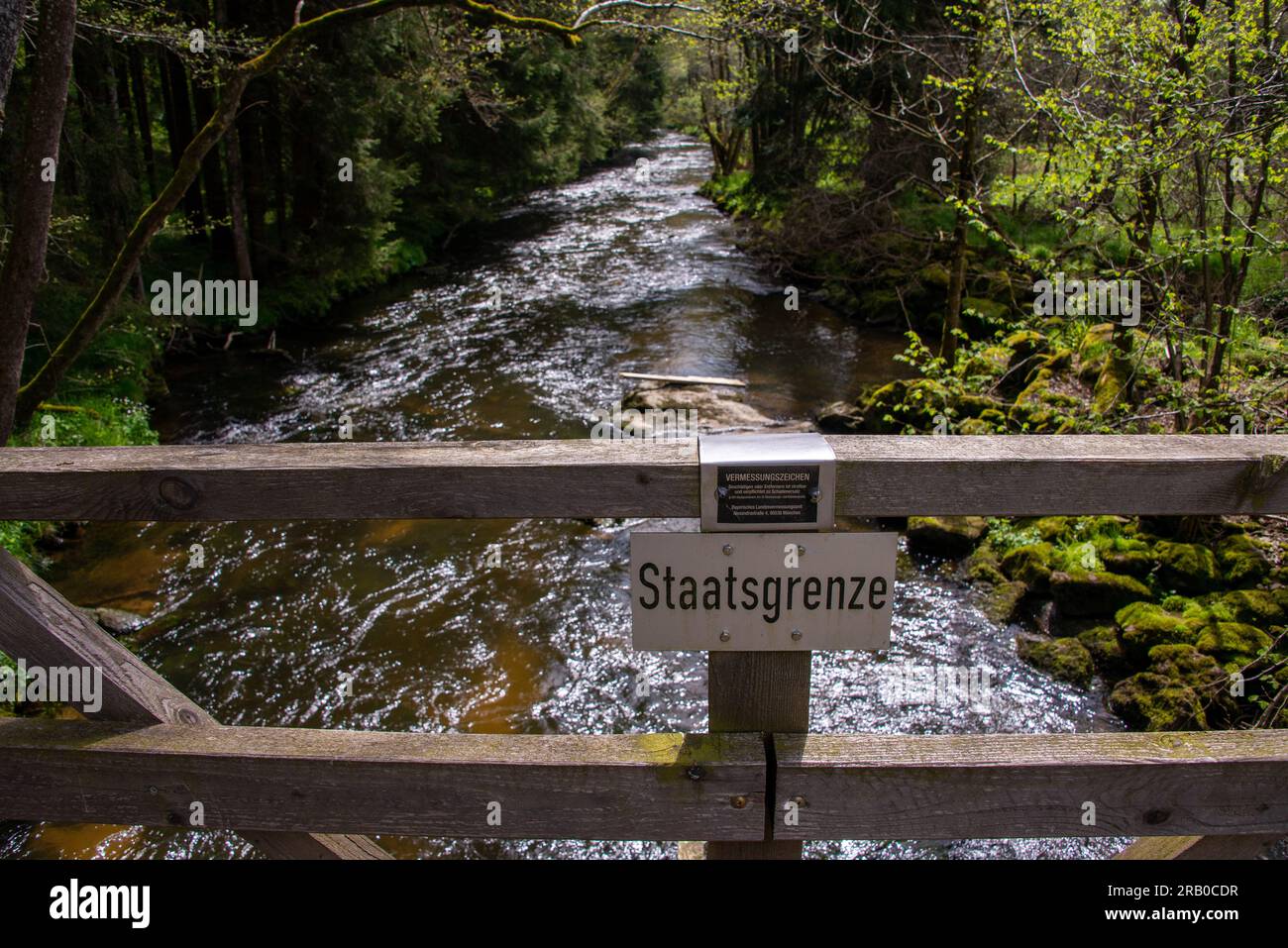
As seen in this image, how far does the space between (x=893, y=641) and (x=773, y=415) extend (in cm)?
524

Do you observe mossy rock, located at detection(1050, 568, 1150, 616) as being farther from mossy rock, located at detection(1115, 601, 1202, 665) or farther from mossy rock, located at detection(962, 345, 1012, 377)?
mossy rock, located at detection(962, 345, 1012, 377)

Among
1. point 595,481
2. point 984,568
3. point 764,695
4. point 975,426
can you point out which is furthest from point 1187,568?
point 595,481

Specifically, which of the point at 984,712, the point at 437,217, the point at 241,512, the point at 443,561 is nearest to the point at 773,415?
the point at 443,561

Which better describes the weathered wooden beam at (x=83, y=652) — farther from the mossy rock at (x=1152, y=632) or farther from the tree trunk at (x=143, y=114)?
the tree trunk at (x=143, y=114)

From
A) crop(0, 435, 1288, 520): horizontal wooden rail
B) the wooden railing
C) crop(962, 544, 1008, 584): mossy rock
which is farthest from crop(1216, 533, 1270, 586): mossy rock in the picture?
crop(0, 435, 1288, 520): horizontal wooden rail

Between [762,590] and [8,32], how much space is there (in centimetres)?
306

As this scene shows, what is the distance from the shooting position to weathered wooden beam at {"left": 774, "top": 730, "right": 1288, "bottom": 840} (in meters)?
1.99

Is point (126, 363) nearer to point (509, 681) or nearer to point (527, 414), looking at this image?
point (527, 414)

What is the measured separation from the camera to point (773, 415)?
11.5m

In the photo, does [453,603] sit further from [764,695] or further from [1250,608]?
[1250,608]

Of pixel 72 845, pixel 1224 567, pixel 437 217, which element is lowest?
pixel 72 845

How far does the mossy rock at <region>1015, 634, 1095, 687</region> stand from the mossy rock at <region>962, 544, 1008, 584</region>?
95 centimetres

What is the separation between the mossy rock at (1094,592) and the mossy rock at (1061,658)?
448 millimetres

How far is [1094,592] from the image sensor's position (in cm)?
676
